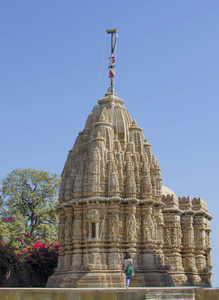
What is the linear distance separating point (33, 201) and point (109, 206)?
1784 centimetres

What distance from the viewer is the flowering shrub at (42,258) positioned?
A: 31.5m

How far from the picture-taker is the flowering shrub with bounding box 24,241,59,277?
3147 centimetres

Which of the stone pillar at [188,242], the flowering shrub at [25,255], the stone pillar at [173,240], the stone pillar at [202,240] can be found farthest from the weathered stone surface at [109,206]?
the stone pillar at [202,240]

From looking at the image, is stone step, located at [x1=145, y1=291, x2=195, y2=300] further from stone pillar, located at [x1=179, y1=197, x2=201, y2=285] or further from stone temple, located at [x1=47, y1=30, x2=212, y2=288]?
stone pillar, located at [x1=179, y1=197, x2=201, y2=285]

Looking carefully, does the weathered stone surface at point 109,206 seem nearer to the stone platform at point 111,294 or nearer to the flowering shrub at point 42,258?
the flowering shrub at point 42,258

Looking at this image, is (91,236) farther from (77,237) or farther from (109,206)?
(109,206)

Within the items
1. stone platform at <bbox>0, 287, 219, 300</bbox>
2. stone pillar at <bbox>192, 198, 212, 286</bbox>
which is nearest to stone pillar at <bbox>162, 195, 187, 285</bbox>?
stone pillar at <bbox>192, 198, 212, 286</bbox>

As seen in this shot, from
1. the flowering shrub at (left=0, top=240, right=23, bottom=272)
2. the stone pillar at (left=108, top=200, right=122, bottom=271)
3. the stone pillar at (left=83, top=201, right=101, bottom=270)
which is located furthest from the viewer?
the flowering shrub at (left=0, top=240, right=23, bottom=272)

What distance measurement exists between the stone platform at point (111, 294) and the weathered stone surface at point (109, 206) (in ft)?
22.3

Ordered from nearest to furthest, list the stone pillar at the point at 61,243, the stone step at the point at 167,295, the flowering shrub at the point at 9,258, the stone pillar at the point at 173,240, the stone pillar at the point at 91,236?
the stone step at the point at 167,295 → the stone pillar at the point at 91,236 → the stone pillar at the point at 61,243 → the flowering shrub at the point at 9,258 → the stone pillar at the point at 173,240

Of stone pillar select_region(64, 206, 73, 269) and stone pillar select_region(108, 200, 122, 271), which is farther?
stone pillar select_region(64, 206, 73, 269)

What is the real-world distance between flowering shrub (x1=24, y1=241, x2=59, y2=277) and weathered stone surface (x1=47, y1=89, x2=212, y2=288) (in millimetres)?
6113

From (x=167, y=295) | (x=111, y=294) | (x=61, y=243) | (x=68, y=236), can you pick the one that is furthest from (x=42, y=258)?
(x=167, y=295)

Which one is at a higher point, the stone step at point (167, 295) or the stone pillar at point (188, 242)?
the stone pillar at point (188, 242)
